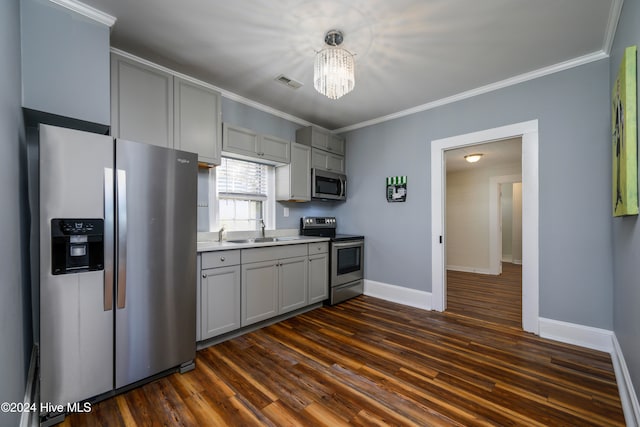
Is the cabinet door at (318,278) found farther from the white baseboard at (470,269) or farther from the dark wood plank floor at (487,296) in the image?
the white baseboard at (470,269)

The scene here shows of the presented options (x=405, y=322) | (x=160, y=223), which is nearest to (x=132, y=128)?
(x=160, y=223)

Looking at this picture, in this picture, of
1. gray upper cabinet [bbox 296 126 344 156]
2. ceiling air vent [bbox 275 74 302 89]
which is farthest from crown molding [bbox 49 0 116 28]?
gray upper cabinet [bbox 296 126 344 156]

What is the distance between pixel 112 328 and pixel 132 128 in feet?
5.02

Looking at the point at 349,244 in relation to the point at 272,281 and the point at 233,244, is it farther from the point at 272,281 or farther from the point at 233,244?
the point at 233,244

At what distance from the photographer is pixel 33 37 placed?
1676mm

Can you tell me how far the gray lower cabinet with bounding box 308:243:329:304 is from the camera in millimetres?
3309

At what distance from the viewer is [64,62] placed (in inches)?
69.2

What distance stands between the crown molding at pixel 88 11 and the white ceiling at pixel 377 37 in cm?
4

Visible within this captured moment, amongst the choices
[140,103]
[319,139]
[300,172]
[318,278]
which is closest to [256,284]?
[318,278]

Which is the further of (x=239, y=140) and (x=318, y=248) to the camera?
(x=318, y=248)

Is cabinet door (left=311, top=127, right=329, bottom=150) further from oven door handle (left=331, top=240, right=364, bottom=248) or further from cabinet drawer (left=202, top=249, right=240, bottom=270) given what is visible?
cabinet drawer (left=202, top=249, right=240, bottom=270)

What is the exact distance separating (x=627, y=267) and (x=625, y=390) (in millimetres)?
760

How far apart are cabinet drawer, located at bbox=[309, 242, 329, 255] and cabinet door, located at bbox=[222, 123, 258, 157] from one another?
1.29 metres

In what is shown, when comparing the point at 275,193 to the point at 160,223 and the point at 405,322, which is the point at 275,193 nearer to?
the point at 160,223
